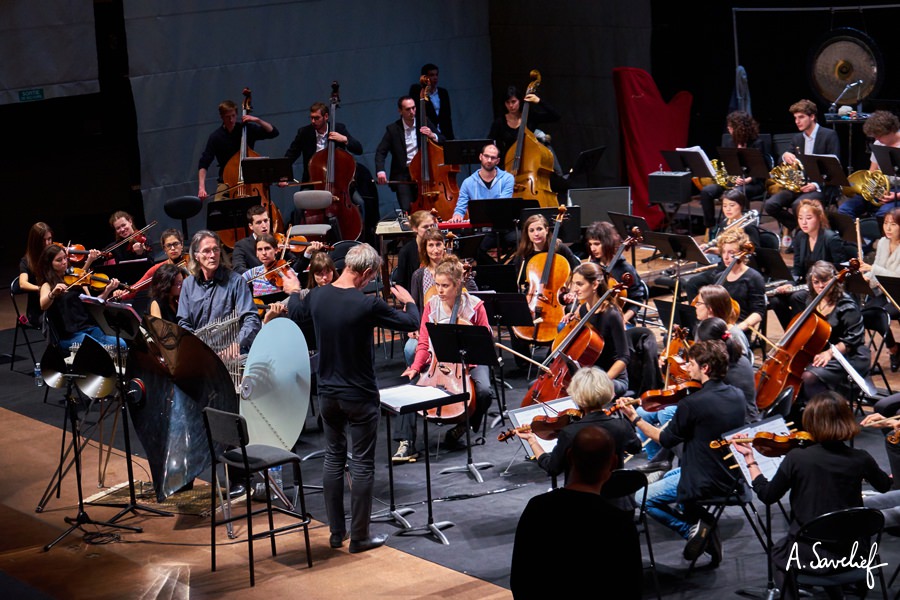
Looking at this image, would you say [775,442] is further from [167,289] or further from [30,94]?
[30,94]

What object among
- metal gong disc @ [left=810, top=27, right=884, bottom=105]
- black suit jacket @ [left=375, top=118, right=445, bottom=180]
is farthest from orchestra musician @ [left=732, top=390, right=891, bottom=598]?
metal gong disc @ [left=810, top=27, right=884, bottom=105]

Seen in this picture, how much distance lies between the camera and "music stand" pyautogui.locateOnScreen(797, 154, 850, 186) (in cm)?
971

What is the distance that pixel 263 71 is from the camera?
491 inches

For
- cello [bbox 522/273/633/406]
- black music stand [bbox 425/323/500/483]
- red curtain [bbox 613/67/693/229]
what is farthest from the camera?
red curtain [bbox 613/67/693/229]

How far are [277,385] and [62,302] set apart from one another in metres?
3.08

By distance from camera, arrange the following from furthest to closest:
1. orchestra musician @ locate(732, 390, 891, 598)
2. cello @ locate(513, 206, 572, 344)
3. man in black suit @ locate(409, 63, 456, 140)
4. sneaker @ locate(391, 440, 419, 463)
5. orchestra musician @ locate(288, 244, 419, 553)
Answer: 1. man in black suit @ locate(409, 63, 456, 140)
2. cello @ locate(513, 206, 572, 344)
3. sneaker @ locate(391, 440, 419, 463)
4. orchestra musician @ locate(288, 244, 419, 553)
5. orchestra musician @ locate(732, 390, 891, 598)

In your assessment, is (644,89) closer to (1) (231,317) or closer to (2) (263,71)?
(2) (263,71)

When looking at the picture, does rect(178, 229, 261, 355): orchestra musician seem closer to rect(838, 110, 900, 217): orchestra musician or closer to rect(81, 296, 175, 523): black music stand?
rect(81, 296, 175, 523): black music stand

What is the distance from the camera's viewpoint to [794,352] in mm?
6875

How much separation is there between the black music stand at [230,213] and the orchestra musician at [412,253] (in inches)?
63.4

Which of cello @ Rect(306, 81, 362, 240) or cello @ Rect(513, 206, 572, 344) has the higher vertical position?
cello @ Rect(306, 81, 362, 240)

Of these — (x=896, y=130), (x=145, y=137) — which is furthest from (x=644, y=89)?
(x=145, y=137)

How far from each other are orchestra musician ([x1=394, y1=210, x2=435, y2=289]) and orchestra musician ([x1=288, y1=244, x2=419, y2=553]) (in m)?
2.41

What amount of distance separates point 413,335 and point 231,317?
136cm
